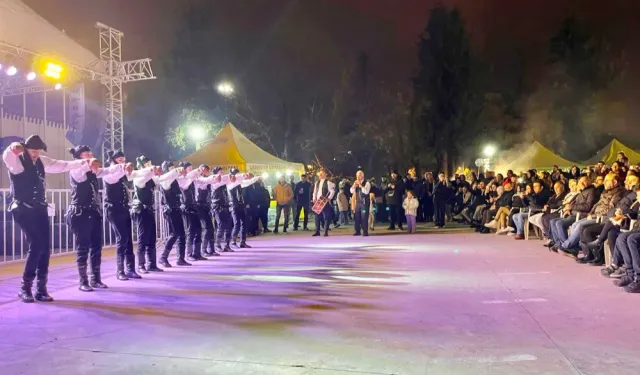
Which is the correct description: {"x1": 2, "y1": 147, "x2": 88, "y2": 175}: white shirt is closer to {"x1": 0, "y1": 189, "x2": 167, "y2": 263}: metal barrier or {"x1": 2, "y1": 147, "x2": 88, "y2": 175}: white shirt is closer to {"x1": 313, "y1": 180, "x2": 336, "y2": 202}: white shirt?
{"x1": 0, "y1": 189, "x2": 167, "y2": 263}: metal barrier

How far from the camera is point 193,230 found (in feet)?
32.2

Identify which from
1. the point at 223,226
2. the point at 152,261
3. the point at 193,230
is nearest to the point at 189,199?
the point at 193,230

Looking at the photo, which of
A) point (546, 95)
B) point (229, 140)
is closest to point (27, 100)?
point (229, 140)

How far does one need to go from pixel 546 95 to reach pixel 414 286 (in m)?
34.5

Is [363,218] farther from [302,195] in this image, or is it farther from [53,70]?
[53,70]

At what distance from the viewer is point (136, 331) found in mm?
4984

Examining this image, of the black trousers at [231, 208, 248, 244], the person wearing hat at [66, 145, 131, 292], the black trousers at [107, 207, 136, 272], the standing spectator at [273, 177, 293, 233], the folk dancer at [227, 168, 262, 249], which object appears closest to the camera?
the person wearing hat at [66, 145, 131, 292]

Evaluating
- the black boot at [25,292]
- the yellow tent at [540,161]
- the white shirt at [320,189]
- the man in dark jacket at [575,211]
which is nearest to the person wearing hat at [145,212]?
the black boot at [25,292]

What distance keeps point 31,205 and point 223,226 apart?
518cm

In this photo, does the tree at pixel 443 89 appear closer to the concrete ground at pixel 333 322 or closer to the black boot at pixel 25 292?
the concrete ground at pixel 333 322

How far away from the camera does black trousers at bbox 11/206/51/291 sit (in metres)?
6.18

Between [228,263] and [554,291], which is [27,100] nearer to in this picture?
[228,263]

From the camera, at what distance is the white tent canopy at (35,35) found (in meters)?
14.6


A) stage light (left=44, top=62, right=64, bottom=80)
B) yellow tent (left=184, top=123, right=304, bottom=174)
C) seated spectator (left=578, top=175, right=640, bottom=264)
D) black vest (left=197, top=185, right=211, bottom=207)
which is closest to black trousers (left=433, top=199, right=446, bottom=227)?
yellow tent (left=184, top=123, right=304, bottom=174)
